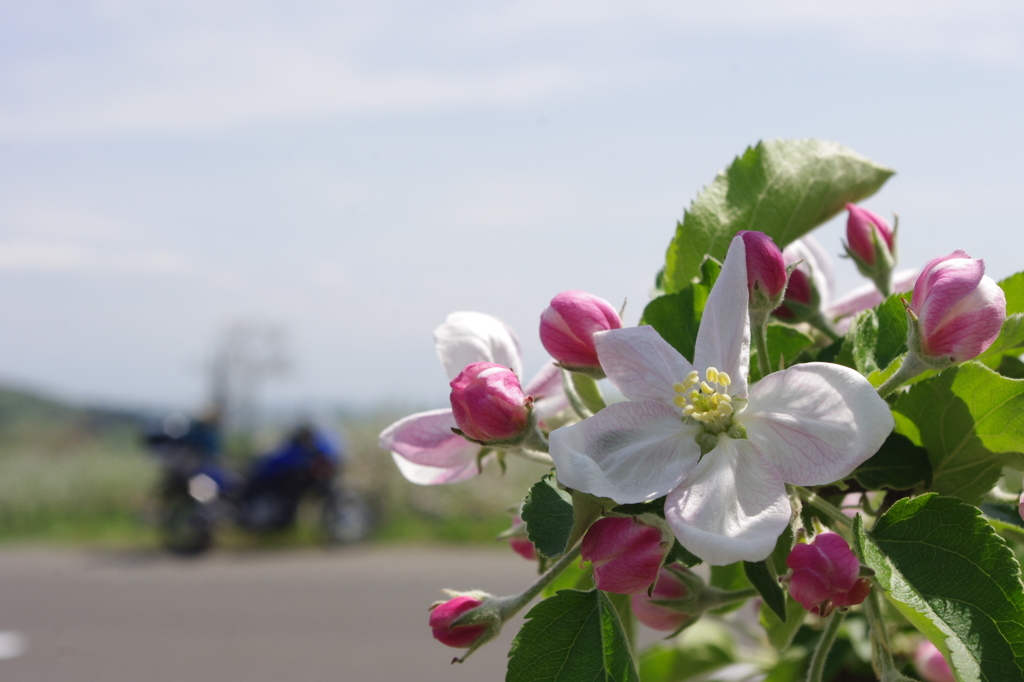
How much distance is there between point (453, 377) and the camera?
0.73m

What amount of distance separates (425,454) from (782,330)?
0.95 ft

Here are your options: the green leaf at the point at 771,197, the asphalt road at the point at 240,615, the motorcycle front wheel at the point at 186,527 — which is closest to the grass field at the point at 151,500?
the motorcycle front wheel at the point at 186,527

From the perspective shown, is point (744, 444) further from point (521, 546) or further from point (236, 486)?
point (236, 486)

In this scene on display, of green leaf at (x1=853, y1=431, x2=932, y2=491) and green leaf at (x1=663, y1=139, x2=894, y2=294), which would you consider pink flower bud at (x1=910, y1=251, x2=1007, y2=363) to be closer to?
green leaf at (x1=853, y1=431, x2=932, y2=491)

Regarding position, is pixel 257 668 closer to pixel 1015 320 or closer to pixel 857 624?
pixel 857 624

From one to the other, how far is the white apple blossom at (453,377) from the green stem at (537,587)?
0.12 meters

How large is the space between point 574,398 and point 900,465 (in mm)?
227

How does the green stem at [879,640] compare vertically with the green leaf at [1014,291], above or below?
below

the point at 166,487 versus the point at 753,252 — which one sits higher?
the point at 753,252

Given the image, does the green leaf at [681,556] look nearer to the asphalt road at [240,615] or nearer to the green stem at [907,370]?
the green stem at [907,370]

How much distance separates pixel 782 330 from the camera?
70cm

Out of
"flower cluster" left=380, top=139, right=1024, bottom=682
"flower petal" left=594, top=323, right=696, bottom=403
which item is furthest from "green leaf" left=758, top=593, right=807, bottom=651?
"flower petal" left=594, top=323, right=696, bottom=403

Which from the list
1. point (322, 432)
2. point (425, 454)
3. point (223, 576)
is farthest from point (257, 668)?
point (425, 454)

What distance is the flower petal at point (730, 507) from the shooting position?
1.67 ft
